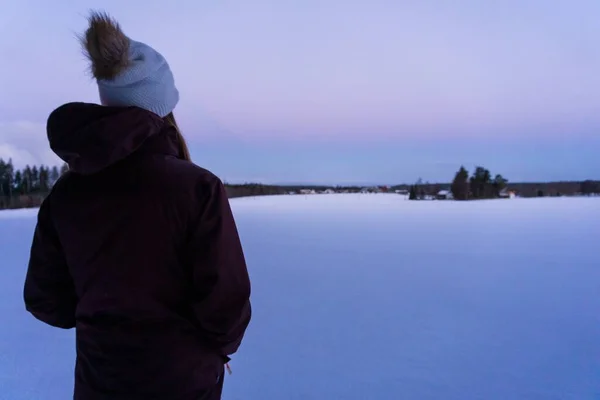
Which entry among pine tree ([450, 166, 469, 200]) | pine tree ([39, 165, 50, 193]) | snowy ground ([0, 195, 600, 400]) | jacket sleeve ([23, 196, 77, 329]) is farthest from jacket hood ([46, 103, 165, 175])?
pine tree ([39, 165, 50, 193])

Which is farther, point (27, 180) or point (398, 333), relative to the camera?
point (27, 180)

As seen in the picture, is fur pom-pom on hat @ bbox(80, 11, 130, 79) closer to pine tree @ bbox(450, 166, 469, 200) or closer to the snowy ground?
the snowy ground

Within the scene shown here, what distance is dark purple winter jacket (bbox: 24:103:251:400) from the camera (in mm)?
829

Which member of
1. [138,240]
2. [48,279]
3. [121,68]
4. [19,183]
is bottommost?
[48,279]

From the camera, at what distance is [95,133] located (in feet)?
2.62

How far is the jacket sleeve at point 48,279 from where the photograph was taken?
0.98 metres

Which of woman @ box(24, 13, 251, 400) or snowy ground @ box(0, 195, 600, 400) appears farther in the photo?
snowy ground @ box(0, 195, 600, 400)

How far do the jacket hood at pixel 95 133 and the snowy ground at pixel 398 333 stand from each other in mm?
1629

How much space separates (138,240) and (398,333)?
250 centimetres

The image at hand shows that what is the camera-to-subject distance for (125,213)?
32.7 inches

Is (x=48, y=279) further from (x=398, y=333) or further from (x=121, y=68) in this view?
(x=398, y=333)

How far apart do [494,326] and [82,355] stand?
9.71 ft

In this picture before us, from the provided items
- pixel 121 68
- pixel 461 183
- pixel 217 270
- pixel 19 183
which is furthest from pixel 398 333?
pixel 19 183

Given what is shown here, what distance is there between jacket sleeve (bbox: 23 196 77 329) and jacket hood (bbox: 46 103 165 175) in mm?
208
